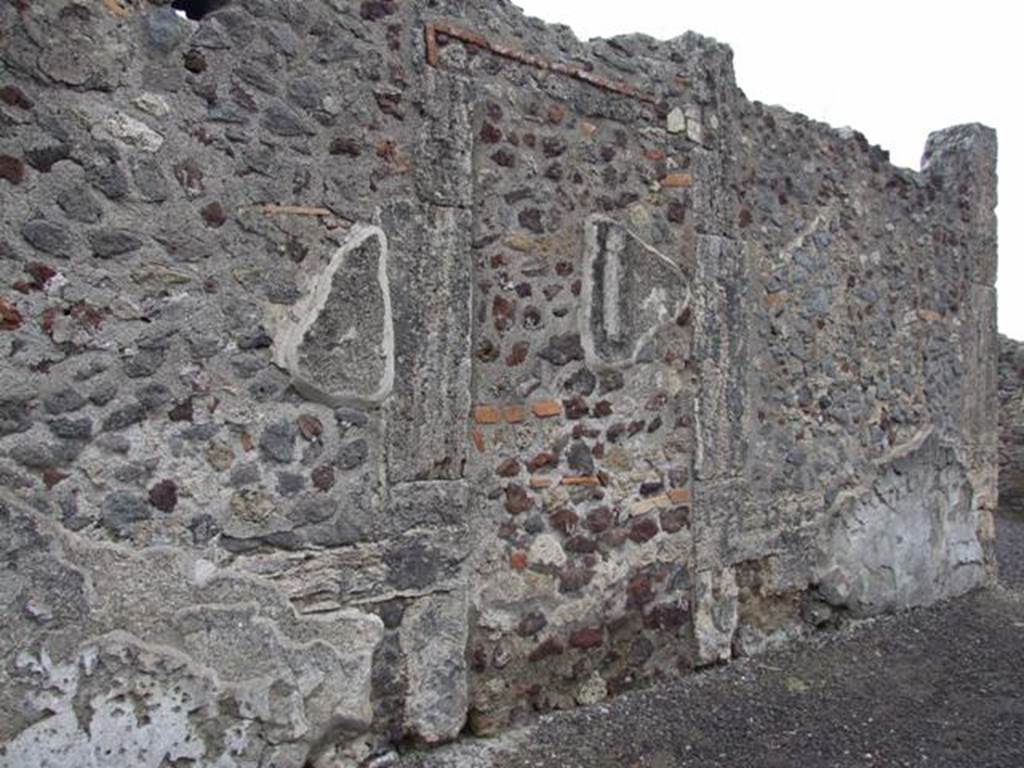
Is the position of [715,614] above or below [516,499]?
below

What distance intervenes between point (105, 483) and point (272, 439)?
52 cm

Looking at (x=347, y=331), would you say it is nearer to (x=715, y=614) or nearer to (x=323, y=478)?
(x=323, y=478)

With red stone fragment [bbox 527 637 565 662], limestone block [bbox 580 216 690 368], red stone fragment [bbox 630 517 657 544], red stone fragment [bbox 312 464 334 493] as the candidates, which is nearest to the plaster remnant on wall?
red stone fragment [bbox 312 464 334 493]

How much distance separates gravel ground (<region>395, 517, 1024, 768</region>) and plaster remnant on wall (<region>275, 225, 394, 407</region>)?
132 cm

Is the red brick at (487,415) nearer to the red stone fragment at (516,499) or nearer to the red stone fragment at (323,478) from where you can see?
the red stone fragment at (516,499)

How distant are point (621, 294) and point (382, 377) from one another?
4.09 ft

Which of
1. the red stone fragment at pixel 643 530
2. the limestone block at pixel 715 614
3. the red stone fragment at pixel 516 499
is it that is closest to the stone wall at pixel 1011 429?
the limestone block at pixel 715 614

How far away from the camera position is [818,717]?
145 inches

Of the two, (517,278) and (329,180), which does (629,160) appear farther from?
(329,180)

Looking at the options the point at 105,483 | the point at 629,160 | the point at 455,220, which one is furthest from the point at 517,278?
the point at 105,483

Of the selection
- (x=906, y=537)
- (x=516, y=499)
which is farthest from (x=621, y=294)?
(x=906, y=537)

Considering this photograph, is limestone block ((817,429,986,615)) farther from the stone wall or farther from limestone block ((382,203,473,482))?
the stone wall

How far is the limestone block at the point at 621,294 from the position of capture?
3773mm

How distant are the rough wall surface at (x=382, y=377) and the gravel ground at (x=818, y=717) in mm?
156
